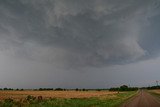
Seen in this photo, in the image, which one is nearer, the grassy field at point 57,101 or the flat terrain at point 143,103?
the grassy field at point 57,101

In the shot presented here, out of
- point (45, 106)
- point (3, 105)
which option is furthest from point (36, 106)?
point (3, 105)

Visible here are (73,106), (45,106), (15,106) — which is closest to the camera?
(15,106)

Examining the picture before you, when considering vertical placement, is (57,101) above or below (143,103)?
above

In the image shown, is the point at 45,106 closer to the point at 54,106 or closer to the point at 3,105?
the point at 54,106

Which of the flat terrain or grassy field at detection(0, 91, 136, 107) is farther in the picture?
the flat terrain

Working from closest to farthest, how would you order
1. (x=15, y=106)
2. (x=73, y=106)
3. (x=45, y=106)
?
(x=15, y=106), (x=45, y=106), (x=73, y=106)

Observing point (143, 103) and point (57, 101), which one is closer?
point (57, 101)

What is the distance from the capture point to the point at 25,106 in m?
28.9

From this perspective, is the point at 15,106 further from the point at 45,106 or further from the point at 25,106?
the point at 45,106

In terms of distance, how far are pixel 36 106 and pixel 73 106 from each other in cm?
538

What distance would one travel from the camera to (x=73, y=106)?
108ft

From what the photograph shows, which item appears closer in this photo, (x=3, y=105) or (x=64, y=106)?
(x=3, y=105)

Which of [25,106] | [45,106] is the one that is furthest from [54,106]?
[25,106]

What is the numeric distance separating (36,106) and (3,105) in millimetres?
3749
